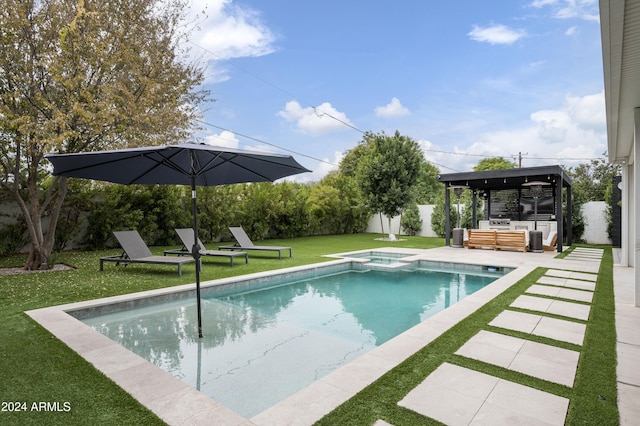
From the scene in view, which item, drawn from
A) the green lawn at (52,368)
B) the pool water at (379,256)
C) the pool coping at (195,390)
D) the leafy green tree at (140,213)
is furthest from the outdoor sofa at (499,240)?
the leafy green tree at (140,213)

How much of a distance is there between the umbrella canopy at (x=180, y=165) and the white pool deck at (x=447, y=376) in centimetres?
133

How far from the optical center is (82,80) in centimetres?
795

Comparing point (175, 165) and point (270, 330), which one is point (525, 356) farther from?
point (175, 165)

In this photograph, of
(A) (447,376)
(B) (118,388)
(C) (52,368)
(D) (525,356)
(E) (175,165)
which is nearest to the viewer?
(B) (118,388)

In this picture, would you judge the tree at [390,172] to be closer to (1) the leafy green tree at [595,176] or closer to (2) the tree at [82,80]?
(2) the tree at [82,80]

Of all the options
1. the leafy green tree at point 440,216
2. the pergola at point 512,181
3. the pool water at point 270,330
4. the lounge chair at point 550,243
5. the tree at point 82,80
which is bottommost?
the pool water at point 270,330

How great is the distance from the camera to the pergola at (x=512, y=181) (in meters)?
12.8

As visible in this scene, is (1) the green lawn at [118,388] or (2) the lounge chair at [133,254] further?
(2) the lounge chair at [133,254]

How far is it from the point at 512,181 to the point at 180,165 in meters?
14.9

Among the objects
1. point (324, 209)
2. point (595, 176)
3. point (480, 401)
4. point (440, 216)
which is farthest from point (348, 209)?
point (595, 176)

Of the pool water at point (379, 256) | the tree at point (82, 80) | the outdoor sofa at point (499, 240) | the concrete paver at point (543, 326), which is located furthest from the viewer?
the outdoor sofa at point (499, 240)

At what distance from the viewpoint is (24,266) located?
8.95 meters

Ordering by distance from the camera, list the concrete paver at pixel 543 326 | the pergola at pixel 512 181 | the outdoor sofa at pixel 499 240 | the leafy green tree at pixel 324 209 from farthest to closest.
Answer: the leafy green tree at pixel 324 209
the pergola at pixel 512 181
the outdoor sofa at pixel 499 240
the concrete paver at pixel 543 326

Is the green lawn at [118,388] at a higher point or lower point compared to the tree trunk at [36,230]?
lower
